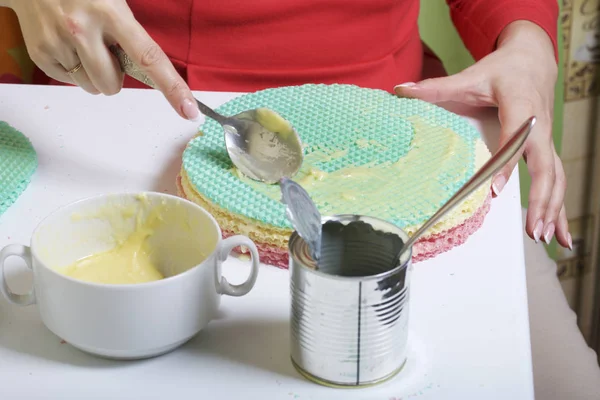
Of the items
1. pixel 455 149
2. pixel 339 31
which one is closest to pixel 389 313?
pixel 455 149

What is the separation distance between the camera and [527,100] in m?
0.96

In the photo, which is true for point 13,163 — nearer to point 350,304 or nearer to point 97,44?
point 97,44

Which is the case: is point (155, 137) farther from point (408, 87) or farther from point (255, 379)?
point (255, 379)

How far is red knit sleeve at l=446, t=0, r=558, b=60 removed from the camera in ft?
3.78

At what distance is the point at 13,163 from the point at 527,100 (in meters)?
0.61

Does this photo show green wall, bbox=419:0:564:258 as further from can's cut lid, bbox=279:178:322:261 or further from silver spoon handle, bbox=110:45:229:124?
can's cut lid, bbox=279:178:322:261

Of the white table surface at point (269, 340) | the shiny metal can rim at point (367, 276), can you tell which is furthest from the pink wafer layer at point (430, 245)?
the shiny metal can rim at point (367, 276)

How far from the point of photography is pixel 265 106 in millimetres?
891

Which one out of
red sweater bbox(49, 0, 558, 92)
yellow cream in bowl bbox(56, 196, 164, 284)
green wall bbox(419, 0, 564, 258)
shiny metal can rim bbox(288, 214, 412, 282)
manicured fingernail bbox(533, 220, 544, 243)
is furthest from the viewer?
green wall bbox(419, 0, 564, 258)

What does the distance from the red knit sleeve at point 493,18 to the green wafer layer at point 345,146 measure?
0.32 m

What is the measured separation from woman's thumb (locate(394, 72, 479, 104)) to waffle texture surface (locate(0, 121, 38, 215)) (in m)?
0.44

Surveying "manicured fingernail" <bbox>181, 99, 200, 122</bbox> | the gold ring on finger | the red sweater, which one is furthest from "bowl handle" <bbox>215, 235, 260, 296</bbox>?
the red sweater

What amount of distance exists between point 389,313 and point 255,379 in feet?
0.39

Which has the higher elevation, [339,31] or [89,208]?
[89,208]
